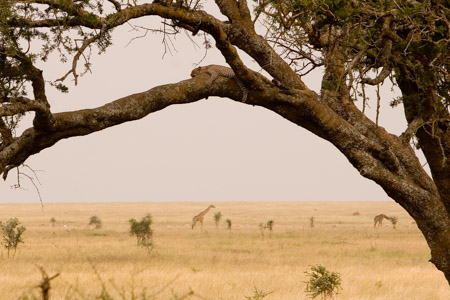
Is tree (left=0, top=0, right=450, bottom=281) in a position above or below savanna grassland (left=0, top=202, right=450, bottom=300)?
above

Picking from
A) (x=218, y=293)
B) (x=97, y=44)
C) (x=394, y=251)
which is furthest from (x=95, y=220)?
(x=97, y=44)

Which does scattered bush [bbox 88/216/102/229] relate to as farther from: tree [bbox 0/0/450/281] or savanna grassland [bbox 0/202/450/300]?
tree [bbox 0/0/450/281]

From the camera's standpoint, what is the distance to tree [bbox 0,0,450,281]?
7.57 meters

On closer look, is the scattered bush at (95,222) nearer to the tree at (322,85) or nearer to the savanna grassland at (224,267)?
the savanna grassland at (224,267)

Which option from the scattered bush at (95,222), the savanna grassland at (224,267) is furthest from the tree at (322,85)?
the scattered bush at (95,222)

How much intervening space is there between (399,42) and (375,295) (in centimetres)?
972

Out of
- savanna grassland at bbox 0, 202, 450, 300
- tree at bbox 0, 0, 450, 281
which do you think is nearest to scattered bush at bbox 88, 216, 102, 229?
savanna grassland at bbox 0, 202, 450, 300

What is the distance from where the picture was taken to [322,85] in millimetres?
9297

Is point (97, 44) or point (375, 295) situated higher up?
point (97, 44)

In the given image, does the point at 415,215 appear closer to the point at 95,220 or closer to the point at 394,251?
the point at 394,251

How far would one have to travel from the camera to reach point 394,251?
29719 millimetres

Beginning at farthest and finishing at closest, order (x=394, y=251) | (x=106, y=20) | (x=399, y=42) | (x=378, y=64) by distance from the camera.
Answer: (x=394, y=251) < (x=378, y=64) < (x=399, y=42) < (x=106, y=20)

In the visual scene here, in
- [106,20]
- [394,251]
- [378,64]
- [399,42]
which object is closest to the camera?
[106,20]

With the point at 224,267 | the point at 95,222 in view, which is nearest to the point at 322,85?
the point at 224,267
